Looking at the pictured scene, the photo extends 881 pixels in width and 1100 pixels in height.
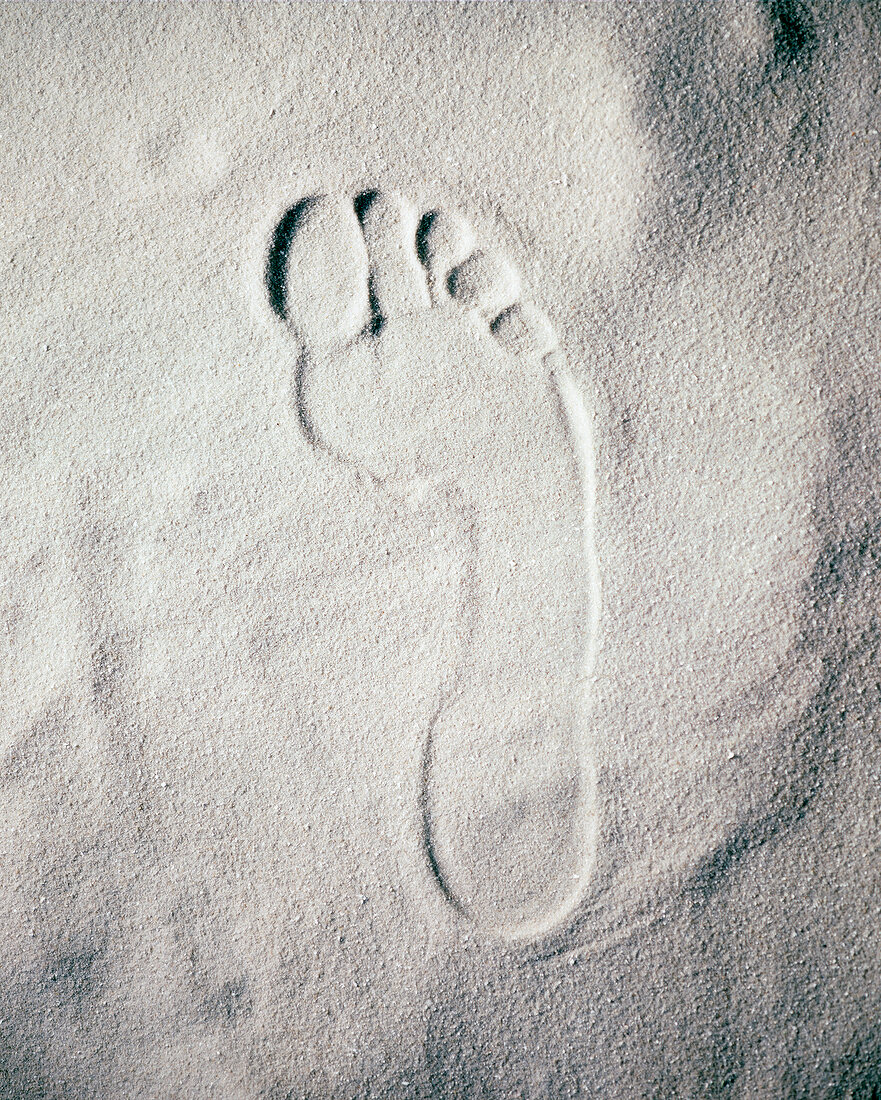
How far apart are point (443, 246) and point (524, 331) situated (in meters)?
0.27

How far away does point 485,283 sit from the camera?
1.48 meters

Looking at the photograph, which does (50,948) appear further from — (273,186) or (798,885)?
(273,186)

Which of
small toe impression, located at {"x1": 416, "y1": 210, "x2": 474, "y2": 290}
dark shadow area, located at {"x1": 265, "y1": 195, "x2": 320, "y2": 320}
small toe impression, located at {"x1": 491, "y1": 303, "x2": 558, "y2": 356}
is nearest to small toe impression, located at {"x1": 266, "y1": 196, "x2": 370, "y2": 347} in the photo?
Answer: dark shadow area, located at {"x1": 265, "y1": 195, "x2": 320, "y2": 320}

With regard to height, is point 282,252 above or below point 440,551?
above

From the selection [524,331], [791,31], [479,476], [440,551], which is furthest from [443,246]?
[791,31]

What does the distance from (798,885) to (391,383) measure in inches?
55.5

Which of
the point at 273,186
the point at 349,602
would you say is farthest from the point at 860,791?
the point at 273,186

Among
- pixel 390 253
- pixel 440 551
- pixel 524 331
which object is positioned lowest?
pixel 440 551

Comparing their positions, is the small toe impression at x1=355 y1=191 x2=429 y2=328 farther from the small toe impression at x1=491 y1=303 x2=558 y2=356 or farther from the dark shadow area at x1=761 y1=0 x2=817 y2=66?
the dark shadow area at x1=761 y1=0 x2=817 y2=66

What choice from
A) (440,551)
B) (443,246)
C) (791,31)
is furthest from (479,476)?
(791,31)

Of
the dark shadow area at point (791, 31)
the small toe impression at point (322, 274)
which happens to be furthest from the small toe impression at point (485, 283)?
the dark shadow area at point (791, 31)

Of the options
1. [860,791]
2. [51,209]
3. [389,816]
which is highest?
[51,209]

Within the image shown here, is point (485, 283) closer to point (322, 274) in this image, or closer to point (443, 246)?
point (443, 246)

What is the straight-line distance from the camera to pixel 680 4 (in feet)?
4.74
